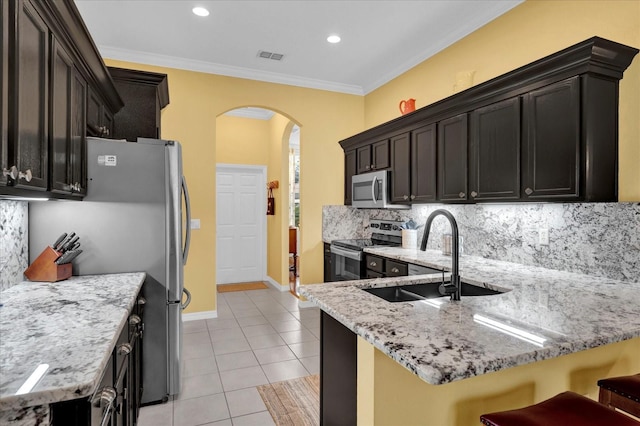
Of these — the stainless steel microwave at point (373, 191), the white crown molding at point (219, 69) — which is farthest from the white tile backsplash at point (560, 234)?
the white crown molding at point (219, 69)

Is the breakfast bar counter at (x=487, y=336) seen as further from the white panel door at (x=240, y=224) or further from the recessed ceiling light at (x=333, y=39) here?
the white panel door at (x=240, y=224)

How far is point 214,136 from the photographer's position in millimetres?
4492

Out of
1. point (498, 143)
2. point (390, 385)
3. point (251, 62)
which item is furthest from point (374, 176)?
point (390, 385)

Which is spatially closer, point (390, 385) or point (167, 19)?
point (390, 385)

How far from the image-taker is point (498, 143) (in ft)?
9.05

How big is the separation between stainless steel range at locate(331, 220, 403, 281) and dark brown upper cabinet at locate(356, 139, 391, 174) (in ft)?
2.42

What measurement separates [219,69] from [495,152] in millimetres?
3345

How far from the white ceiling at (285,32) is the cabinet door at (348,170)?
1.07 m

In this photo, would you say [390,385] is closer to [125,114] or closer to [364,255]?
[364,255]

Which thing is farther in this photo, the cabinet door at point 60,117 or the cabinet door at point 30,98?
the cabinet door at point 60,117

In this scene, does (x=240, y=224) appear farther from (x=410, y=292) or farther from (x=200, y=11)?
(x=410, y=292)

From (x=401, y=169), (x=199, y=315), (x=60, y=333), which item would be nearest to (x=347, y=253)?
(x=401, y=169)

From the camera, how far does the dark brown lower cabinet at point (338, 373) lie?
4.84 ft

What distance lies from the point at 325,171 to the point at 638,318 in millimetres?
4013
